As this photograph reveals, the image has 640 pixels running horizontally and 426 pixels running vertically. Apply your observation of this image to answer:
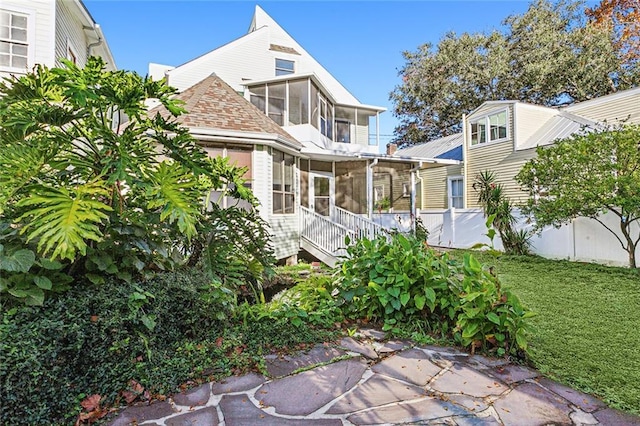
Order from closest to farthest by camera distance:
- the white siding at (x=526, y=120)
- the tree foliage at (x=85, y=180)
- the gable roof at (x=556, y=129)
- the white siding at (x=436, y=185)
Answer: the tree foliage at (x=85, y=180) → the gable roof at (x=556, y=129) → the white siding at (x=526, y=120) → the white siding at (x=436, y=185)

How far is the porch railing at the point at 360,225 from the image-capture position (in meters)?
8.29

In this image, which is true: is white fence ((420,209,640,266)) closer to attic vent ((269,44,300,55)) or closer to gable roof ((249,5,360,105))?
gable roof ((249,5,360,105))

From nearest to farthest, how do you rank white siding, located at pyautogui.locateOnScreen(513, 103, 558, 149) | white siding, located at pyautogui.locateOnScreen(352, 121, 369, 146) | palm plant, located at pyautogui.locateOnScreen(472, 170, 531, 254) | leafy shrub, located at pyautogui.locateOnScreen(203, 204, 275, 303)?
leafy shrub, located at pyautogui.locateOnScreen(203, 204, 275, 303) → palm plant, located at pyautogui.locateOnScreen(472, 170, 531, 254) → white siding, located at pyautogui.locateOnScreen(513, 103, 558, 149) → white siding, located at pyautogui.locateOnScreen(352, 121, 369, 146)

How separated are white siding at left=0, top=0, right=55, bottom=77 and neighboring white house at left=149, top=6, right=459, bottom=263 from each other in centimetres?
296

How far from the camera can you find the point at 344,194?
40.2 feet

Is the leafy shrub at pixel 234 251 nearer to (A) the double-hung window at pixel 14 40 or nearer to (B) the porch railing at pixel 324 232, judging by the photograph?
(B) the porch railing at pixel 324 232

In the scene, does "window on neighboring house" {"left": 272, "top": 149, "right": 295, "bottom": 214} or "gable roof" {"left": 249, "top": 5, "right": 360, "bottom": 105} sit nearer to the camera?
"window on neighboring house" {"left": 272, "top": 149, "right": 295, "bottom": 214}

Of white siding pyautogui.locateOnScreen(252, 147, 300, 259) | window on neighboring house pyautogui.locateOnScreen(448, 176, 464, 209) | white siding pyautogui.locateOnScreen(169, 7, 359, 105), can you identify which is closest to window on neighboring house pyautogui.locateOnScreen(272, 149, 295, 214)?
white siding pyautogui.locateOnScreen(252, 147, 300, 259)

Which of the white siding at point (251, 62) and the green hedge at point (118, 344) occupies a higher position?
the white siding at point (251, 62)

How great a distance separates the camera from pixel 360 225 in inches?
343

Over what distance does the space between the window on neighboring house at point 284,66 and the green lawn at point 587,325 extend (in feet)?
40.7

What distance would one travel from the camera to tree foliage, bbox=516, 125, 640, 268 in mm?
7012

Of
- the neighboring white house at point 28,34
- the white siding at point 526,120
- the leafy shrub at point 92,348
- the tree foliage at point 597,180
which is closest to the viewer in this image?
the leafy shrub at point 92,348

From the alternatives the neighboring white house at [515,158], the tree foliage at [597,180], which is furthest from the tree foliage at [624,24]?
the tree foliage at [597,180]
